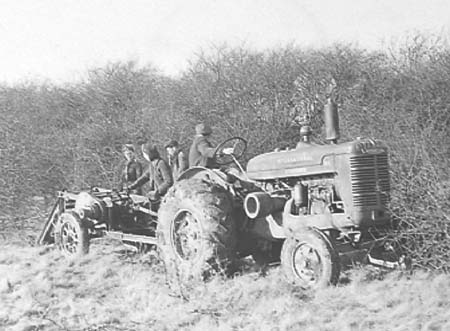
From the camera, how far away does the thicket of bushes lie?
499 inches

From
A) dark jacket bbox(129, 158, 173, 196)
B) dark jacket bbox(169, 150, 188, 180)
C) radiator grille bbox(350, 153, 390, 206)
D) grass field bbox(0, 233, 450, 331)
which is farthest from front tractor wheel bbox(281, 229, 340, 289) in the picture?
dark jacket bbox(169, 150, 188, 180)

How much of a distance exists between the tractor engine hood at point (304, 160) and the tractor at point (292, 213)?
10mm

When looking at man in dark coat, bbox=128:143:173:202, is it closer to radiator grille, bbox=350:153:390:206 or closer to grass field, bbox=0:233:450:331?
grass field, bbox=0:233:450:331

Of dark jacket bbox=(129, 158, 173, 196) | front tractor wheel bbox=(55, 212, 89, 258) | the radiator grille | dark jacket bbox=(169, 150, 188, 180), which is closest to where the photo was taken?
the radiator grille

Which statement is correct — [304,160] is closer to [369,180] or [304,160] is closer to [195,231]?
[369,180]

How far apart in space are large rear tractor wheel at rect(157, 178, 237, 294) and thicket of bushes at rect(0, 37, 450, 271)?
11.5 feet

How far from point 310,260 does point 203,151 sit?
86.4 inches

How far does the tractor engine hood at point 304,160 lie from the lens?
6.64 m

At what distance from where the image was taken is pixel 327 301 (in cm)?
592

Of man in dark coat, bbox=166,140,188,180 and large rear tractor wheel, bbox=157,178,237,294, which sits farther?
man in dark coat, bbox=166,140,188,180

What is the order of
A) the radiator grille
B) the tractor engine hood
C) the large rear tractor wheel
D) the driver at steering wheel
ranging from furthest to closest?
the driver at steering wheel → the large rear tractor wheel → the tractor engine hood → the radiator grille

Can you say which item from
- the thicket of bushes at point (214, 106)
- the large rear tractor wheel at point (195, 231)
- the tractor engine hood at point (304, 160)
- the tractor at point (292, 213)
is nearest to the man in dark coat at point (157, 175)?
the tractor at point (292, 213)

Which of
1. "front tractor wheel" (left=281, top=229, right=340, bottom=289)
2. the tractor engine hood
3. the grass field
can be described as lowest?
the grass field

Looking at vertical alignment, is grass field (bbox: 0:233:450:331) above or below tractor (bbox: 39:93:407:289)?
below
